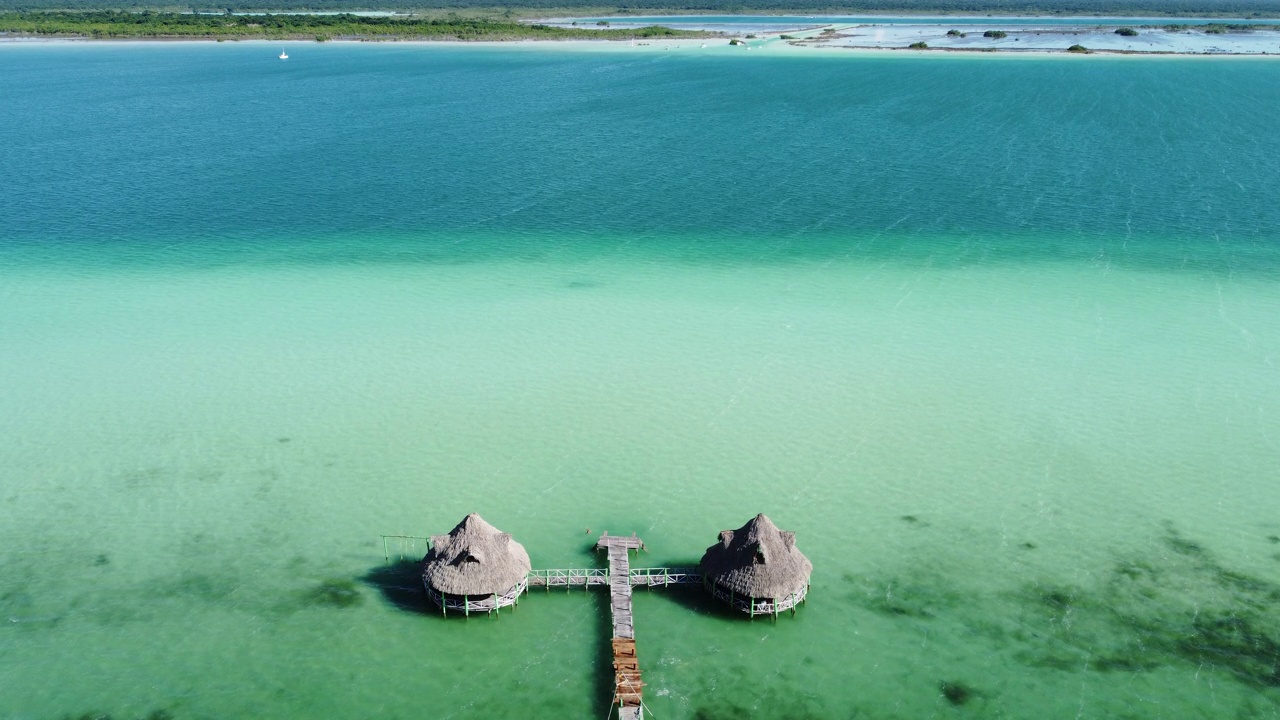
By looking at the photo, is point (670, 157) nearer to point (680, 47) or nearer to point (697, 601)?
point (697, 601)

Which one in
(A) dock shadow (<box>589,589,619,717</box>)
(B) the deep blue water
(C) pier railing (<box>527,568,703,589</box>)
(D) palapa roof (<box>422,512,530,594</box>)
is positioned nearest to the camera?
(A) dock shadow (<box>589,589,619,717</box>)

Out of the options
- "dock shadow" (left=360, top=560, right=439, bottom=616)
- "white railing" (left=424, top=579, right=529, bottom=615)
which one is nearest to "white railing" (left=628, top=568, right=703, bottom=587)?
"white railing" (left=424, top=579, right=529, bottom=615)

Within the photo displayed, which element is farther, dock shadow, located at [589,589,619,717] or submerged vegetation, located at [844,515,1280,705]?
submerged vegetation, located at [844,515,1280,705]

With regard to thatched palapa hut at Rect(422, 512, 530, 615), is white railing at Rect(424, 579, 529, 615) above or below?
below

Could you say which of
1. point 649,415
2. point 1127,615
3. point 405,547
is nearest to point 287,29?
point 649,415

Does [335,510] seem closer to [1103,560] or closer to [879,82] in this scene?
[1103,560]

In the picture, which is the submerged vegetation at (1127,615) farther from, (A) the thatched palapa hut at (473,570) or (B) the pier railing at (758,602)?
(A) the thatched palapa hut at (473,570)

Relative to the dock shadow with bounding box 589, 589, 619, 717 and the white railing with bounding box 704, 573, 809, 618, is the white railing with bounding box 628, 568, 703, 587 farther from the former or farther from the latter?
the dock shadow with bounding box 589, 589, 619, 717
